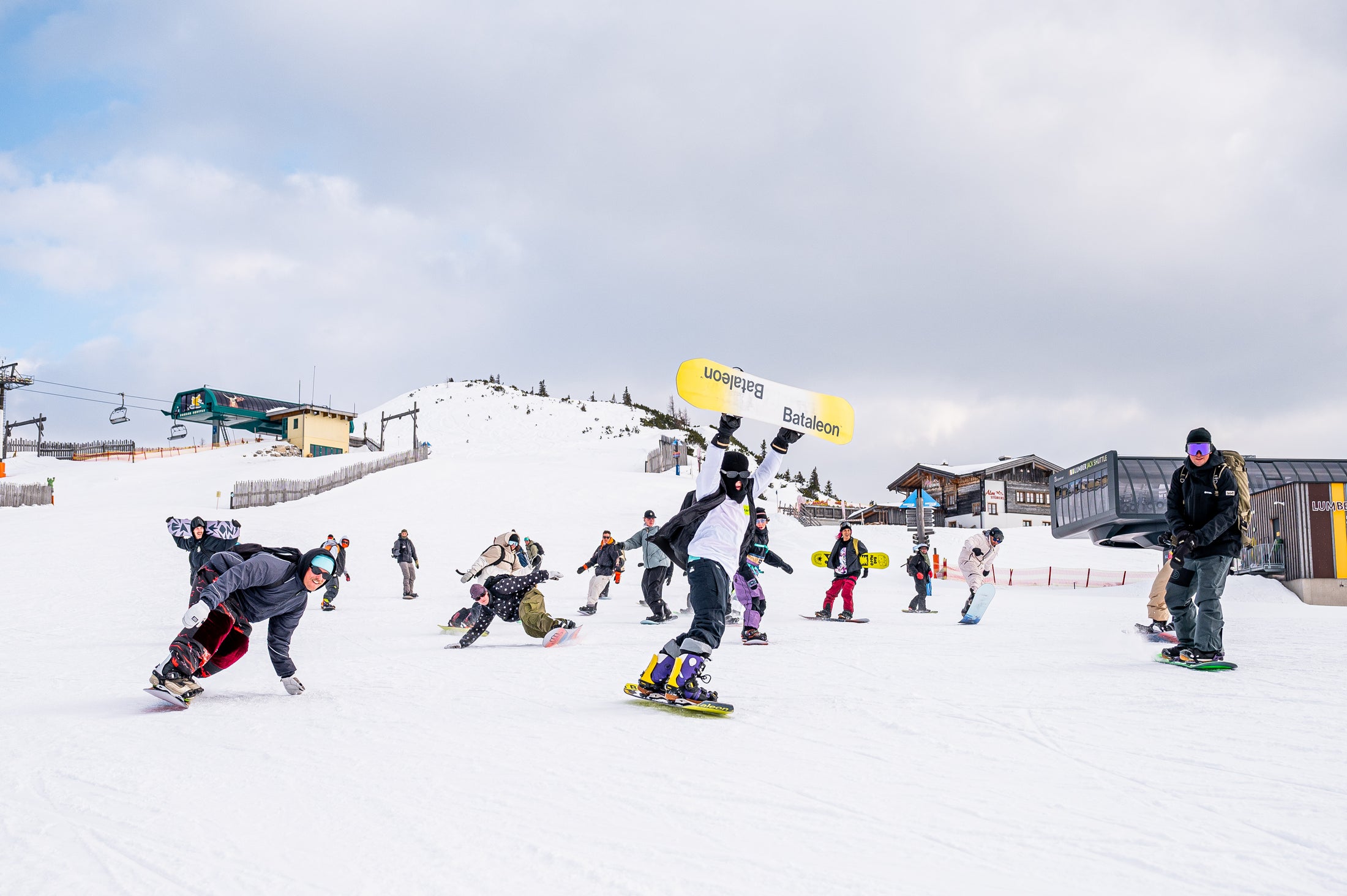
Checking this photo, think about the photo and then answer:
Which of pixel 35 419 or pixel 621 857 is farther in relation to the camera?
pixel 35 419

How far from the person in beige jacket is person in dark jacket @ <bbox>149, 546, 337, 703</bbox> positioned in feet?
10.0

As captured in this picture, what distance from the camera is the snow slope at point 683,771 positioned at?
8.13 ft

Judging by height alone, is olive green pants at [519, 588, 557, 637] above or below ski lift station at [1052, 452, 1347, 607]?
below

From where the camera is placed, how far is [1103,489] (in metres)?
23.1

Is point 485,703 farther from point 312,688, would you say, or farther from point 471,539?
point 471,539

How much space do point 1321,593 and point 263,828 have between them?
21.1 metres

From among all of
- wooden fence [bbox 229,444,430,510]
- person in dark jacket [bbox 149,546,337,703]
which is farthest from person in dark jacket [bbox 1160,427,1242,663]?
wooden fence [bbox 229,444,430,510]

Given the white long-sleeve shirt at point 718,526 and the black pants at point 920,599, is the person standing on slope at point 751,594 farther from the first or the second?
the black pants at point 920,599

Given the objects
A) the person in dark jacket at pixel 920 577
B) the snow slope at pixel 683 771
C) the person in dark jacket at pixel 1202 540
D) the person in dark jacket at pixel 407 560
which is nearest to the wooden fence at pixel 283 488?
the person in dark jacket at pixel 407 560

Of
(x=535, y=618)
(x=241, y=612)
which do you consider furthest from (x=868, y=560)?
(x=241, y=612)

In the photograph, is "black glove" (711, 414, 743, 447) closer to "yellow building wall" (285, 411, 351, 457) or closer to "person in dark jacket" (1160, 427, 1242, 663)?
"person in dark jacket" (1160, 427, 1242, 663)

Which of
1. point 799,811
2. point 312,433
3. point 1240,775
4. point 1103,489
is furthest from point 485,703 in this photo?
point 312,433

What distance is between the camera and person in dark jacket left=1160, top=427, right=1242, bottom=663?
20.2 ft

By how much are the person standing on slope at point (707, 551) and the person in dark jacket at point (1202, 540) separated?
11.9 ft
